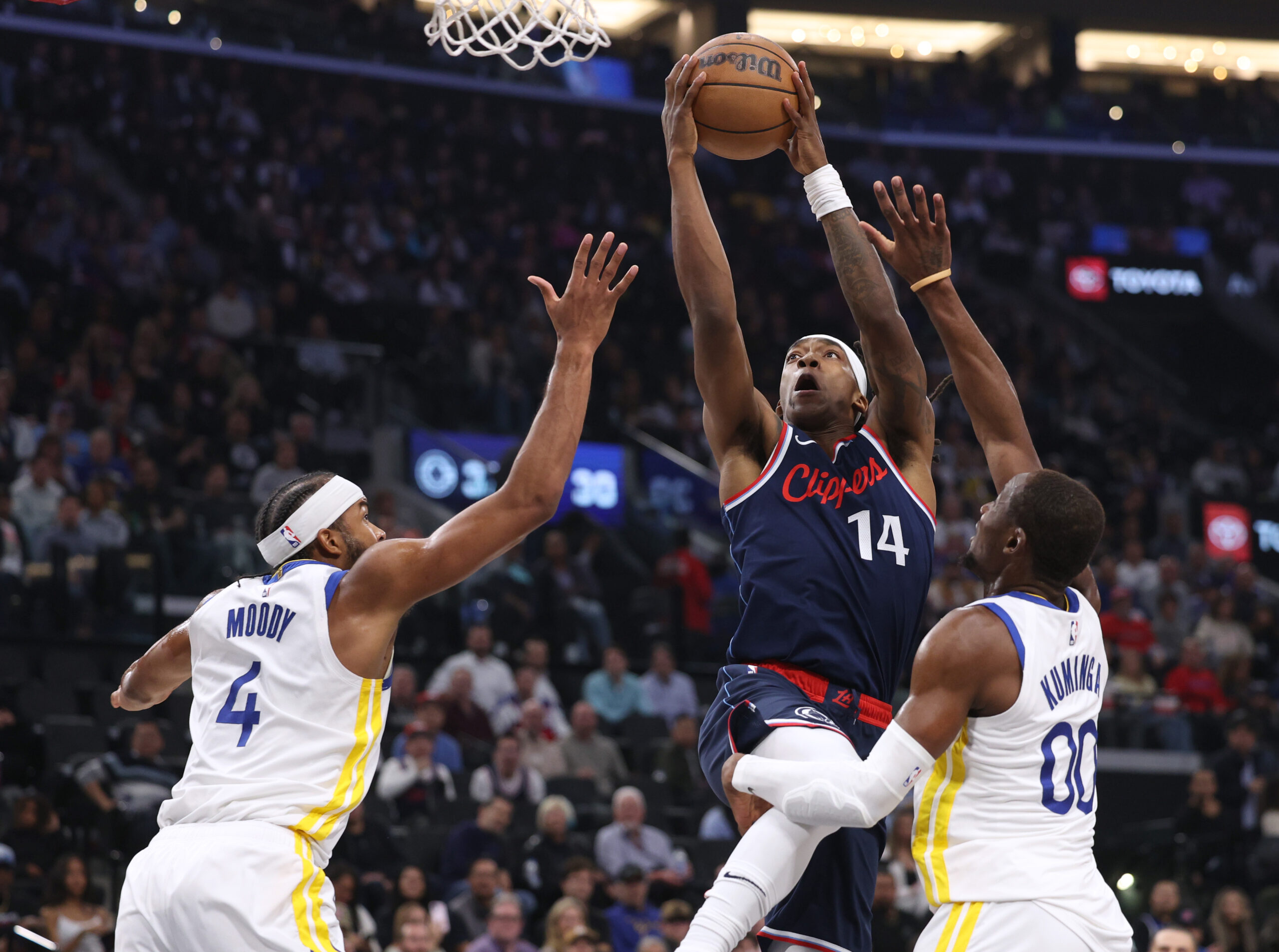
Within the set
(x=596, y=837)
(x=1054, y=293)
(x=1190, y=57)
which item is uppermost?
(x=1190, y=57)

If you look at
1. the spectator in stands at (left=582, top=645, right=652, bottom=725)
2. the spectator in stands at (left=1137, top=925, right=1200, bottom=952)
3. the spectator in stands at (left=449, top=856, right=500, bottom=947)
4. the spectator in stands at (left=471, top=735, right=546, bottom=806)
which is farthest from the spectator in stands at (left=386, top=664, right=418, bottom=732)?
the spectator in stands at (left=1137, top=925, right=1200, bottom=952)

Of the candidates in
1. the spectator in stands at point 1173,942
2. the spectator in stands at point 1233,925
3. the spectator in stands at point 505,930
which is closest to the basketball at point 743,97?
the spectator in stands at point 1173,942

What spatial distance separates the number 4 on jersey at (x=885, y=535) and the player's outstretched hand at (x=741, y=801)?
81cm

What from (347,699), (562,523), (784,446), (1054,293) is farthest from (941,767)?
(1054,293)

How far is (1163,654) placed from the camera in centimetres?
1625

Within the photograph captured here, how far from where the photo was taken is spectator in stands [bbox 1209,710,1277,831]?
42.7 ft

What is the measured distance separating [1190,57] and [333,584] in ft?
103

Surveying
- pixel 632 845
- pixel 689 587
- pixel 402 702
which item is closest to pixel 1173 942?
pixel 632 845

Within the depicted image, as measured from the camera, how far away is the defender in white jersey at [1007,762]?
3910mm

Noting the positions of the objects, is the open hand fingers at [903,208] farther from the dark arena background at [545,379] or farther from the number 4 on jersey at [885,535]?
the dark arena background at [545,379]

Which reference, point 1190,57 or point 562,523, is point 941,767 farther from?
point 1190,57

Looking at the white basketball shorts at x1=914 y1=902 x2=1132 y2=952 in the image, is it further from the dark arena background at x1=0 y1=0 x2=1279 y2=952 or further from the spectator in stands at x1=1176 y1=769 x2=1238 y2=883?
the spectator in stands at x1=1176 y1=769 x2=1238 y2=883

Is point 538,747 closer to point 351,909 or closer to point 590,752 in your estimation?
point 590,752

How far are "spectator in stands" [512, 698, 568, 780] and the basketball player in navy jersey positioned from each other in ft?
25.3
